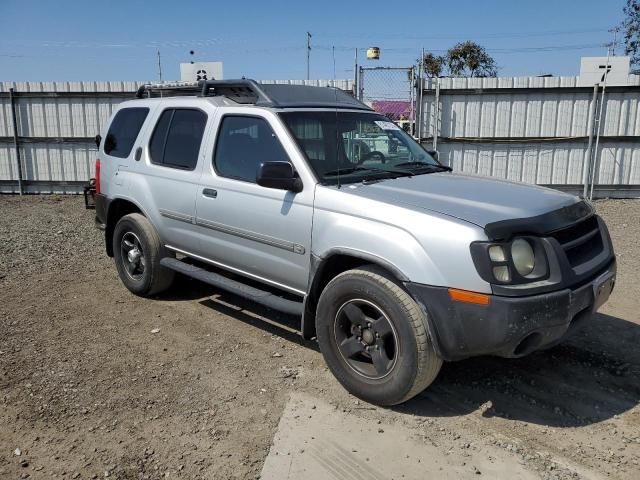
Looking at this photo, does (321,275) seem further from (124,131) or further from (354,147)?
(124,131)

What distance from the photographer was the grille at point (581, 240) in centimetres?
344

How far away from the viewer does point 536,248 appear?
3.23 metres

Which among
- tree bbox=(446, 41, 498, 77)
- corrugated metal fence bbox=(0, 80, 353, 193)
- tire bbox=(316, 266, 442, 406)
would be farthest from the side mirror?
tree bbox=(446, 41, 498, 77)

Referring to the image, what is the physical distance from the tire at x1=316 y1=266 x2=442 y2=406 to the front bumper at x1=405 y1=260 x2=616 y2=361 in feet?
0.37

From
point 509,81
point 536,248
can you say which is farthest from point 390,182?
point 509,81

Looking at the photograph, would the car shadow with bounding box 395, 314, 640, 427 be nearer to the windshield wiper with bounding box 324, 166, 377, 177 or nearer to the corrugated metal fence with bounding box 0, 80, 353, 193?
the windshield wiper with bounding box 324, 166, 377, 177

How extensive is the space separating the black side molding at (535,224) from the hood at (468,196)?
4cm

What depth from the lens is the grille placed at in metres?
3.44

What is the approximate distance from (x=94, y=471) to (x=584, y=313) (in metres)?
2.99

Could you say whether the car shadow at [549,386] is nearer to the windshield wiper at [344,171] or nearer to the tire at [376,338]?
the tire at [376,338]

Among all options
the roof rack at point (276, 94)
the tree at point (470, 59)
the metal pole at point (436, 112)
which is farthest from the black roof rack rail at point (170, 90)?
the tree at point (470, 59)

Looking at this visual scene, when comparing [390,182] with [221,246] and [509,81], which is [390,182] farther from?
[509,81]

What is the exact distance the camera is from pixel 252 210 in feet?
14.1

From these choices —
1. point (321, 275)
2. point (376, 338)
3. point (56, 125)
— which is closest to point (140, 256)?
point (321, 275)
